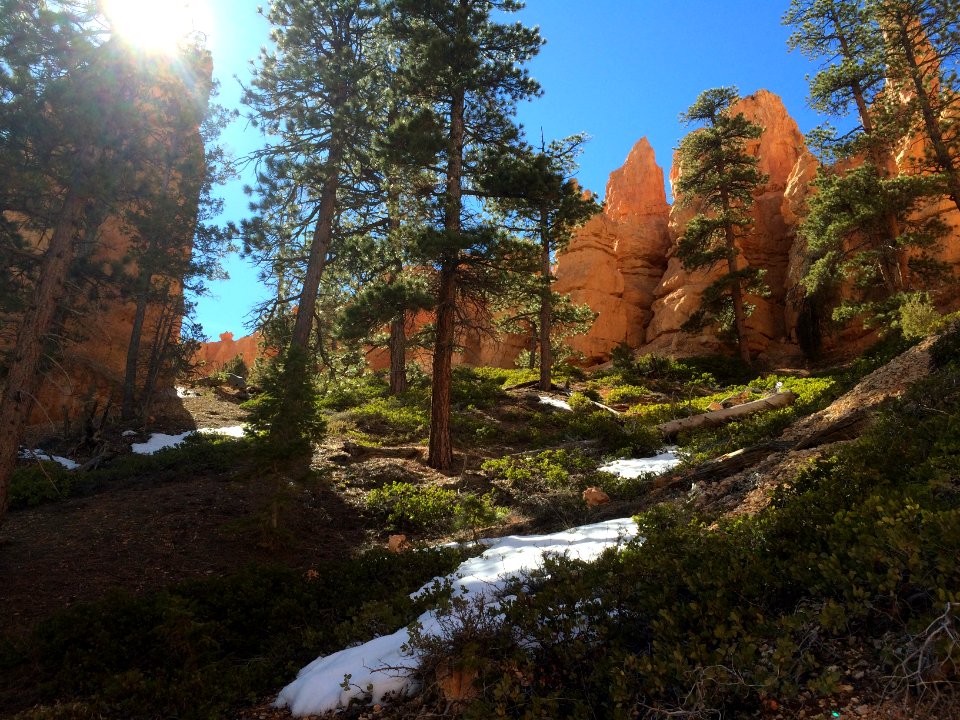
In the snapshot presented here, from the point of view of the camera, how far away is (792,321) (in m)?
28.0

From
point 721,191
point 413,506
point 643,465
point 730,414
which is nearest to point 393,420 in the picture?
point 413,506

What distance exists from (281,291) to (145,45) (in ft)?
22.0

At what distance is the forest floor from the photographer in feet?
21.6

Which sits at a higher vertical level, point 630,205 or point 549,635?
point 630,205

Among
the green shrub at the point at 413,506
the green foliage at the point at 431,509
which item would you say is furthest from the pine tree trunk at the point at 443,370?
the green foliage at the point at 431,509

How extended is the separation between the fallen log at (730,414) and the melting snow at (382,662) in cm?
817

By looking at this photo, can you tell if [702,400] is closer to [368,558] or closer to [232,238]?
[368,558]

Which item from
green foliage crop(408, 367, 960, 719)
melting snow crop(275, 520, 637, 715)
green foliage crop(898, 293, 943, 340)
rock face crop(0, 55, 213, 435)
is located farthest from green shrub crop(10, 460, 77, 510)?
green foliage crop(898, 293, 943, 340)

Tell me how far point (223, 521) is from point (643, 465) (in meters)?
8.04

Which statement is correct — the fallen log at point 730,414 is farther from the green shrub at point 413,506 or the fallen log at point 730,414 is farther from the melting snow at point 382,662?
the melting snow at point 382,662

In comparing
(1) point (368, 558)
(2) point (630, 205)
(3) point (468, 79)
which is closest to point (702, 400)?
(3) point (468, 79)

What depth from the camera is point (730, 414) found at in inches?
518

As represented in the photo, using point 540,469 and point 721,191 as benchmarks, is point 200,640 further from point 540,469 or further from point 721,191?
point 721,191

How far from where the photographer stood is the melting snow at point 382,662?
3.75 metres
